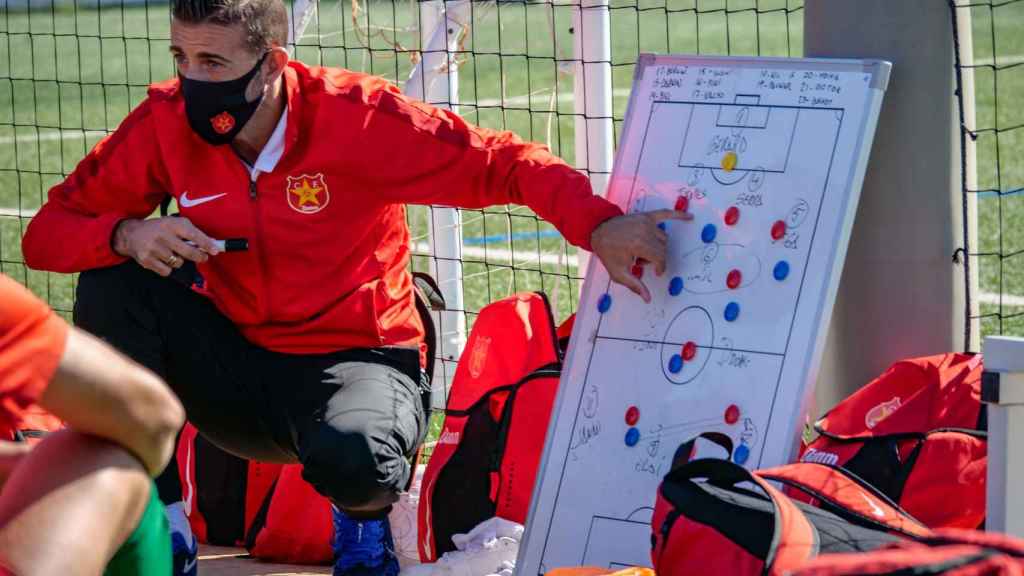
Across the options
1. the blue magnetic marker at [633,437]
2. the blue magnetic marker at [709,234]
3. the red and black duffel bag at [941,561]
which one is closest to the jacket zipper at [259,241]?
the blue magnetic marker at [633,437]

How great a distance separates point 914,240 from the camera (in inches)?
136

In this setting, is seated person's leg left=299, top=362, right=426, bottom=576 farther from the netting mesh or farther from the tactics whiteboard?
the netting mesh

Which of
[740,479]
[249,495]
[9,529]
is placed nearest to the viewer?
[9,529]

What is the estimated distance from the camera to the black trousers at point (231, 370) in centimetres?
356

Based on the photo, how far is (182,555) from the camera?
3.50m

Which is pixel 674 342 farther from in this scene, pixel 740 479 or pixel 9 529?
pixel 9 529

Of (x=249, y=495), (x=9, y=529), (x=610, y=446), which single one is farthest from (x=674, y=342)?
(x=9, y=529)

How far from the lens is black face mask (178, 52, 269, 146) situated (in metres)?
3.49

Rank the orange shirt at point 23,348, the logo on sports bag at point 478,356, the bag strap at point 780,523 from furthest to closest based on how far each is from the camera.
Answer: the logo on sports bag at point 478,356 < the bag strap at point 780,523 < the orange shirt at point 23,348

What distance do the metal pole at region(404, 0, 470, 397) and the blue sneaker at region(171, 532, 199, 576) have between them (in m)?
1.41

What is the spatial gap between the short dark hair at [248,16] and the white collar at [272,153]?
18 cm

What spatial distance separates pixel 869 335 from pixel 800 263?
0.42m

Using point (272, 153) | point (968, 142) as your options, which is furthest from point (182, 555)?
point (968, 142)

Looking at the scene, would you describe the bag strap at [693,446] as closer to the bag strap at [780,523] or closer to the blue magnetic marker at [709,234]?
the bag strap at [780,523]
